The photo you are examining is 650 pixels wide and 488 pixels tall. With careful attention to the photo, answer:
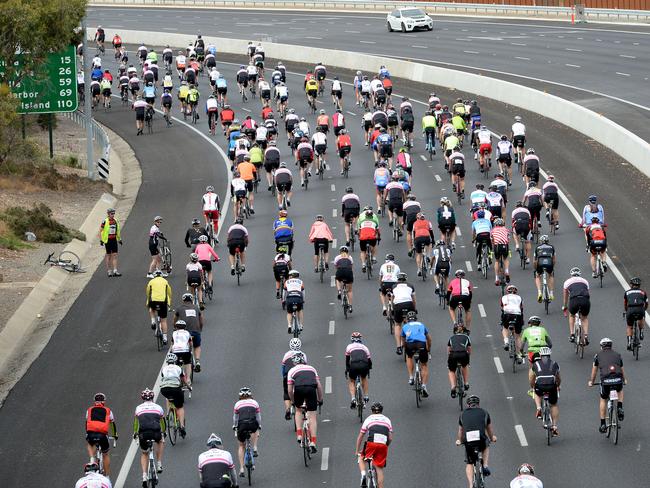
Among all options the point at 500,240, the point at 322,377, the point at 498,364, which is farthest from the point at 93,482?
the point at 500,240

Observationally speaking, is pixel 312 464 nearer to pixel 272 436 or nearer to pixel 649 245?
pixel 272 436

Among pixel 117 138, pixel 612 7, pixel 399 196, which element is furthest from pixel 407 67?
pixel 399 196

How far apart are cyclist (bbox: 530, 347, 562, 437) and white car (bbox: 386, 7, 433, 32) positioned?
6086 cm

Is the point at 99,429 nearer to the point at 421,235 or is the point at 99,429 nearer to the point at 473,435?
the point at 473,435

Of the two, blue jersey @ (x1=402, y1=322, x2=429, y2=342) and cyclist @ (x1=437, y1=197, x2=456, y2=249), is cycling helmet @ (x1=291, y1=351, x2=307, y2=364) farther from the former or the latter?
cyclist @ (x1=437, y1=197, x2=456, y2=249)

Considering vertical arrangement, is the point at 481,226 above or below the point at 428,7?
below

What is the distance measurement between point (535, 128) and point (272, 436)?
30.1 m

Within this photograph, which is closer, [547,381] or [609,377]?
[609,377]

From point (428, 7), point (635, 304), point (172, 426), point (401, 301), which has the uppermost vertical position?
point (428, 7)

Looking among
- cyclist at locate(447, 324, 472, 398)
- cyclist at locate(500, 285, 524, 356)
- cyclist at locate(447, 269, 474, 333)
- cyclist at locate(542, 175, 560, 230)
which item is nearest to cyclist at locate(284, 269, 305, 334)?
cyclist at locate(447, 269, 474, 333)

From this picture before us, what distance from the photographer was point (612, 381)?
21688 mm

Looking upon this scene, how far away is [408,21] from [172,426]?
60.9 meters

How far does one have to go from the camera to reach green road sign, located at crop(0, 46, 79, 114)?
1767 inches

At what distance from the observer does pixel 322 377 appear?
2598 centimetres
